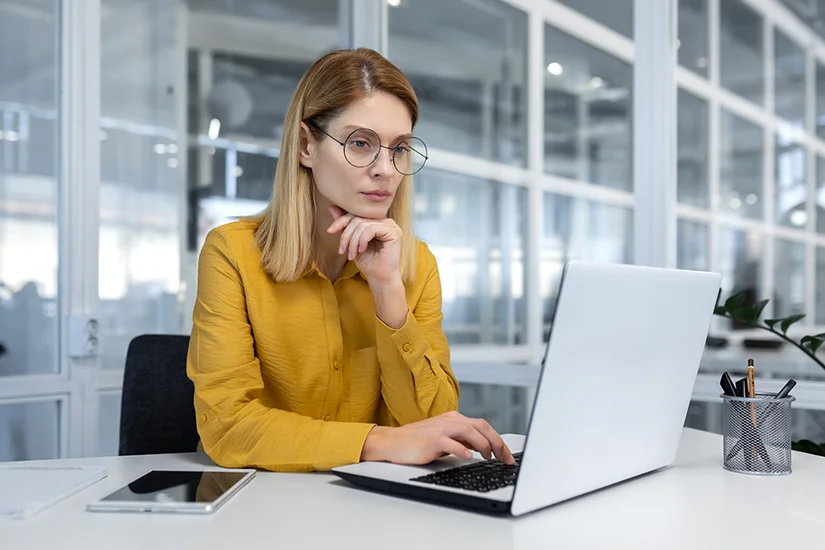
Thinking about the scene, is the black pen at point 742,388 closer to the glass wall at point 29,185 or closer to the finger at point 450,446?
the finger at point 450,446

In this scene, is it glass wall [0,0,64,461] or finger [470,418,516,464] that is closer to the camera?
finger [470,418,516,464]

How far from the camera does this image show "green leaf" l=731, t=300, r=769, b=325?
1855 mm

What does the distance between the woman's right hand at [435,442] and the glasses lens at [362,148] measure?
22.7 inches

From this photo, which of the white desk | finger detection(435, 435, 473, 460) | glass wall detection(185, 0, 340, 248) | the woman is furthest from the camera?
glass wall detection(185, 0, 340, 248)

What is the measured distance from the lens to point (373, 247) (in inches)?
61.6

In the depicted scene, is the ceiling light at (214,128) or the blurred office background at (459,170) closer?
the blurred office background at (459,170)

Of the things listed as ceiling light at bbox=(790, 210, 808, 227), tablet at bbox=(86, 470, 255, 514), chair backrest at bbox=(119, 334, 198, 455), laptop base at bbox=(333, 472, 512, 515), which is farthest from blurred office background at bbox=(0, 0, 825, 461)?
tablet at bbox=(86, 470, 255, 514)

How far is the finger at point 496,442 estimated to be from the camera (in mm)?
1216

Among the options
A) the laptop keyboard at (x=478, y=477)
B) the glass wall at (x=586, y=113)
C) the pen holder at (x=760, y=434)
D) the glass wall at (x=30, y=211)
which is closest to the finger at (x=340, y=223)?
the laptop keyboard at (x=478, y=477)

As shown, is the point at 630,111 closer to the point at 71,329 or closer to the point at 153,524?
the point at 71,329

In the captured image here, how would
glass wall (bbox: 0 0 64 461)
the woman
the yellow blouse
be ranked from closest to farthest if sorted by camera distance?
1. the yellow blouse
2. the woman
3. glass wall (bbox: 0 0 64 461)

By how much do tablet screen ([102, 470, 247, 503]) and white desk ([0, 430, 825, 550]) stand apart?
31 mm

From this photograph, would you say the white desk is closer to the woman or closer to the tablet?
the tablet

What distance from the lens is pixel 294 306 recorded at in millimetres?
1592
